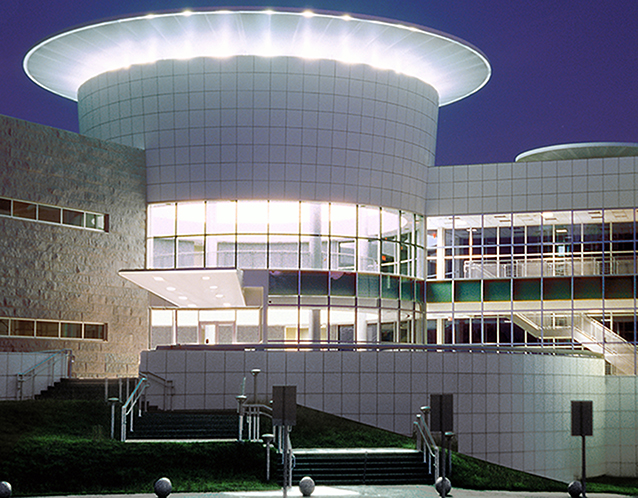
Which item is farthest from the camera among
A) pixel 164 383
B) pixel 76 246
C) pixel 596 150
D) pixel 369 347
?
pixel 596 150

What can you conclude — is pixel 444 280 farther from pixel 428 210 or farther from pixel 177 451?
pixel 177 451

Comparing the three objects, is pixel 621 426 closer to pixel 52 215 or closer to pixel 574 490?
pixel 574 490

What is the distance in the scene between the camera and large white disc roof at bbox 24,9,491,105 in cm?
3988

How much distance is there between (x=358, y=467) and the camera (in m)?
24.5

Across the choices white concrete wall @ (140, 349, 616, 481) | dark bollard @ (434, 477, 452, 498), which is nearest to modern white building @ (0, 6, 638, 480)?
white concrete wall @ (140, 349, 616, 481)

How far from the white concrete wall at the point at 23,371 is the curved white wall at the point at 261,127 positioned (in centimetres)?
1129

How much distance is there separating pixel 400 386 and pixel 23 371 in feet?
41.2

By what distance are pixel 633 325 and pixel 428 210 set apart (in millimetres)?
10922

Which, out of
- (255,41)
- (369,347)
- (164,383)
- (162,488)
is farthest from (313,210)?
(162,488)

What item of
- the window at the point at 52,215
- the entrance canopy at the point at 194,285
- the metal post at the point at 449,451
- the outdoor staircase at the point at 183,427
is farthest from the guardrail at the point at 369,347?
the window at the point at 52,215

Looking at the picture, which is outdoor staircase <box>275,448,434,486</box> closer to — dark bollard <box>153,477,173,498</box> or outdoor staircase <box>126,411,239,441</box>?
outdoor staircase <box>126,411,239,441</box>

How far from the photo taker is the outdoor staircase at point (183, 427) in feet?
84.0

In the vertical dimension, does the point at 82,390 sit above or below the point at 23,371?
below

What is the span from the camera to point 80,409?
27.8 meters
